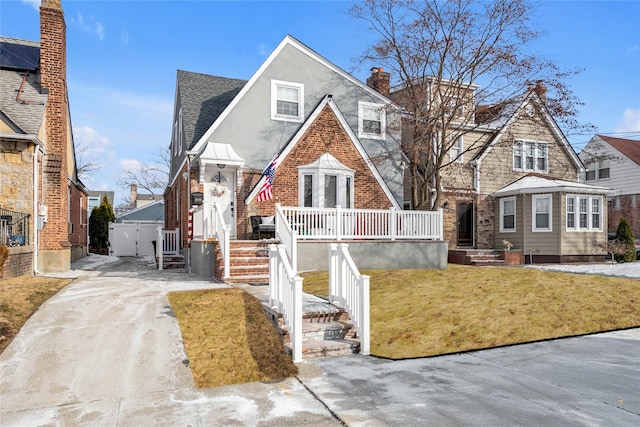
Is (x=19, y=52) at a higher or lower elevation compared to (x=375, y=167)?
higher

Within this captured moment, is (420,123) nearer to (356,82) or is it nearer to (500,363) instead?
(356,82)

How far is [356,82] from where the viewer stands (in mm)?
18375

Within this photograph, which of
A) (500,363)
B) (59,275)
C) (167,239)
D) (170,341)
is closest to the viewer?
(500,363)

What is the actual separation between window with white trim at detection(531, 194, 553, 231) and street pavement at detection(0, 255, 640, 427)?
14.9m

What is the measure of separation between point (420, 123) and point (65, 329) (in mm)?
14846

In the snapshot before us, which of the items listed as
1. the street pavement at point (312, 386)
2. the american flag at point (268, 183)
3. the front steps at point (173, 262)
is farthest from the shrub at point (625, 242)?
the front steps at point (173, 262)

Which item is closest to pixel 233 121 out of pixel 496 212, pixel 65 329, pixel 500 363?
pixel 65 329

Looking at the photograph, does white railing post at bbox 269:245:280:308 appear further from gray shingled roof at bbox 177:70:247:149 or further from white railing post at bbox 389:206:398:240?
gray shingled roof at bbox 177:70:247:149

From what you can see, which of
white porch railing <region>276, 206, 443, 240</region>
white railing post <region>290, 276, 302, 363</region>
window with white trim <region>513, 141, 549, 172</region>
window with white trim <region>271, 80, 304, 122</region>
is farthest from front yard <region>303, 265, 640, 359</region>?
window with white trim <region>513, 141, 549, 172</region>

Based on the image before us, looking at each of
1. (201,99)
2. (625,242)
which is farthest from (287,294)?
(625,242)

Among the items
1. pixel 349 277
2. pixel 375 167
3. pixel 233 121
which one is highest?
pixel 233 121

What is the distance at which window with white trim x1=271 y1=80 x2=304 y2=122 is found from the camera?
16.8 m

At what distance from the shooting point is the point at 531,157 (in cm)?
2420

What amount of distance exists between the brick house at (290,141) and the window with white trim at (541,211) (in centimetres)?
774
